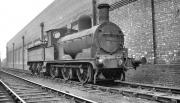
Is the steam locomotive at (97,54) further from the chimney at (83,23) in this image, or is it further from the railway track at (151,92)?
the railway track at (151,92)

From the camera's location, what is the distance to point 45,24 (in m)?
28.8

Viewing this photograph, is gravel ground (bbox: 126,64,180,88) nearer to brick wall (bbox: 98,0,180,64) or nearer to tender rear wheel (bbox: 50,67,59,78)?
brick wall (bbox: 98,0,180,64)

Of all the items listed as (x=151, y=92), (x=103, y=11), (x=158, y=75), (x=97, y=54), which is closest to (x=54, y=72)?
(x=97, y=54)

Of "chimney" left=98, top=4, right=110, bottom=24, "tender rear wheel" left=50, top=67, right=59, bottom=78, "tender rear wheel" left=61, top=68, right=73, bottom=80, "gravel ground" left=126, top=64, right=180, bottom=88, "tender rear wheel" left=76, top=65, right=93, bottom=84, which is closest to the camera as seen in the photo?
"gravel ground" left=126, top=64, right=180, bottom=88

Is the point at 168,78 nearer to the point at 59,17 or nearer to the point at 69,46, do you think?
the point at 69,46

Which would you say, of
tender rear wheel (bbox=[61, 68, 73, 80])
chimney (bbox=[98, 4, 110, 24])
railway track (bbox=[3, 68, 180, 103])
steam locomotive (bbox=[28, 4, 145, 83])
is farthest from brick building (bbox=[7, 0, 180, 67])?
tender rear wheel (bbox=[61, 68, 73, 80])

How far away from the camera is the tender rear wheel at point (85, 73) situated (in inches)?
371

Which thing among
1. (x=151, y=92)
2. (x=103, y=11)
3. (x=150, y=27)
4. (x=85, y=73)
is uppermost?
(x=103, y=11)

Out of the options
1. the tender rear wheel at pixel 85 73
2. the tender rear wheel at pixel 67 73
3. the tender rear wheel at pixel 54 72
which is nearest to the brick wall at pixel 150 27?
the tender rear wheel at pixel 85 73

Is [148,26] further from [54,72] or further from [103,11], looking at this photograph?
[54,72]

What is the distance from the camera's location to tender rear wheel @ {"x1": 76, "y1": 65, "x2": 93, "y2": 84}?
371 inches

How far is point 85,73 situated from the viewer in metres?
10.1

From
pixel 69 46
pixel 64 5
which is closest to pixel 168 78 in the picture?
pixel 69 46

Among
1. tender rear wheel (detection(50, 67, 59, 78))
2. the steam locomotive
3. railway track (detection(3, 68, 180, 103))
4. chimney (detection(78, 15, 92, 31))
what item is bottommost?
railway track (detection(3, 68, 180, 103))
